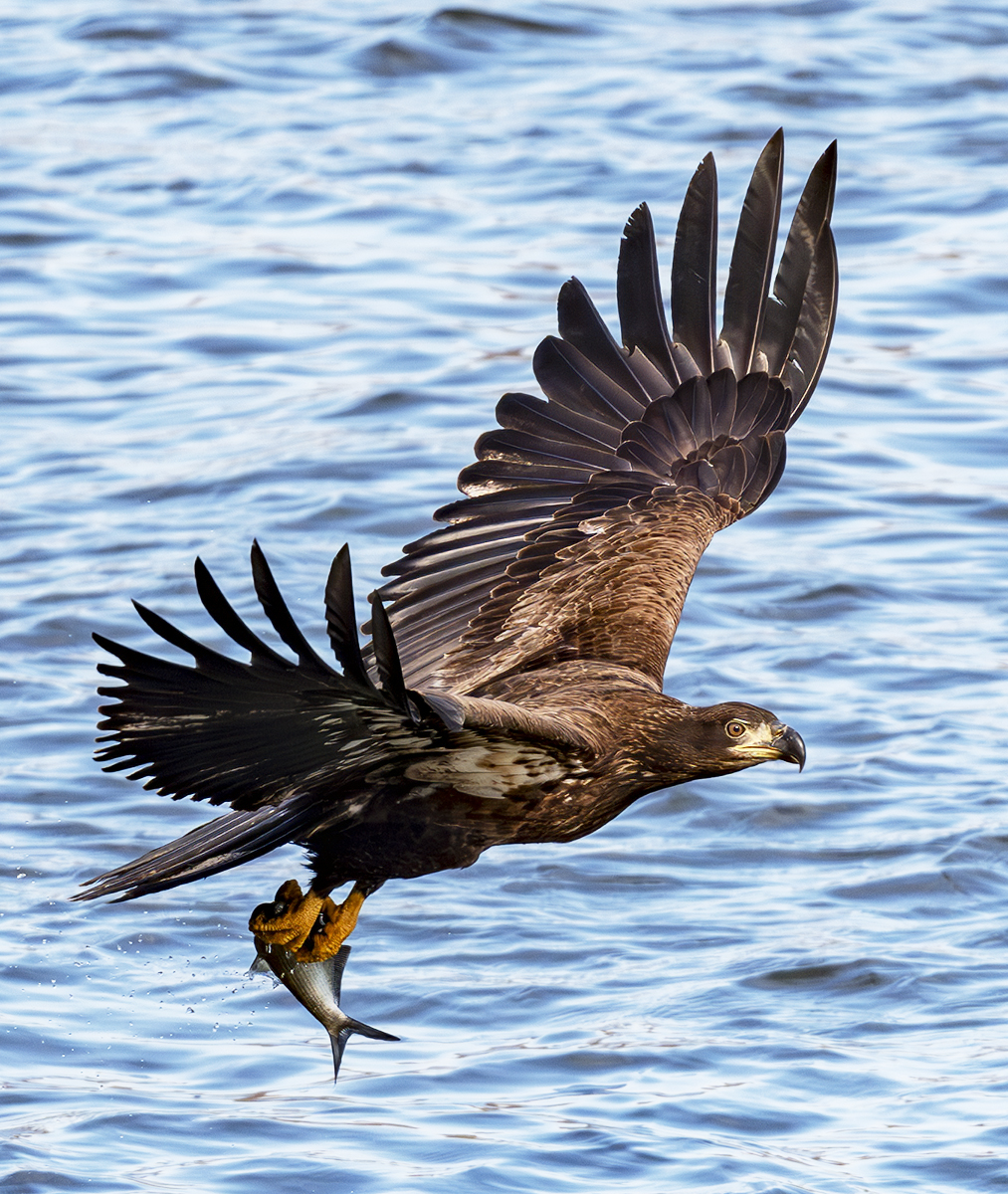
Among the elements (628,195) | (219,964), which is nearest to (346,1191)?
(219,964)

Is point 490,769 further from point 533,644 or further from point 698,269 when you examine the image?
point 698,269

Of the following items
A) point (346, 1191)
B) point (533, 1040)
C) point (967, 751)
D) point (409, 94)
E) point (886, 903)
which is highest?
point (409, 94)

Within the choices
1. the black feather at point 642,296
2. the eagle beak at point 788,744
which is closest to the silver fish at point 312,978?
the eagle beak at point 788,744

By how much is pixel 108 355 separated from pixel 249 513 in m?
1.99

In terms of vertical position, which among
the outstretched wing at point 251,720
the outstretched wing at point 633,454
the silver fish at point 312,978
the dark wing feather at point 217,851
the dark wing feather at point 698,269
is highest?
the dark wing feather at point 698,269

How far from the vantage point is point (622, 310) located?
297 inches

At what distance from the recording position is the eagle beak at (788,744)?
19.8 feet

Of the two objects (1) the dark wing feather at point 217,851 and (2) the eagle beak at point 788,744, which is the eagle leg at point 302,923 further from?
(2) the eagle beak at point 788,744

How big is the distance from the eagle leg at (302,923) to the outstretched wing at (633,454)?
83 cm

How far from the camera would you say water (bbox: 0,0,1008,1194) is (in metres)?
7.90

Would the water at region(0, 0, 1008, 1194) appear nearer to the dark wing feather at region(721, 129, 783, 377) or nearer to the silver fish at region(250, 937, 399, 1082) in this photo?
the silver fish at region(250, 937, 399, 1082)

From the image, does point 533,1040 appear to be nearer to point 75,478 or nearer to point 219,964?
point 219,964

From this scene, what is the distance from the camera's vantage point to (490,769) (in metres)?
5.71

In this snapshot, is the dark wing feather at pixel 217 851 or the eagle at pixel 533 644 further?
the dark wing feather at pixel 217 851
